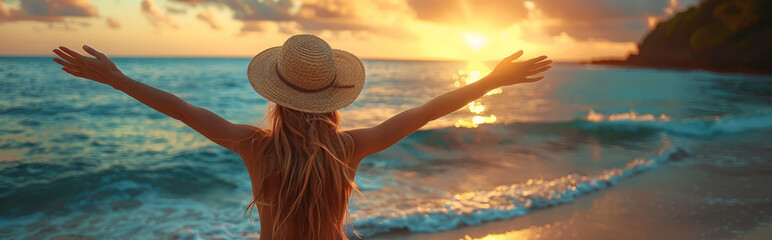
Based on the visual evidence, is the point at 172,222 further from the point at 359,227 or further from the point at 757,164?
the point at 757,164

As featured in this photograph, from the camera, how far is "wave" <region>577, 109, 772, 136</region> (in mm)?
12469

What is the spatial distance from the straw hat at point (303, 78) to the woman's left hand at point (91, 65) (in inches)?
19.2

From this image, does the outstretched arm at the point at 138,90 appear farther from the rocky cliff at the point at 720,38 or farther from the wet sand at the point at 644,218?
the rocky cliff at the point at 720,38

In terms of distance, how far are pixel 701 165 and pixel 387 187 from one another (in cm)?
513

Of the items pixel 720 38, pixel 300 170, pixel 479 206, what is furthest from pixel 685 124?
pixel 720 38

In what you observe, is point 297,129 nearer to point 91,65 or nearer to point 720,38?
point 91,65

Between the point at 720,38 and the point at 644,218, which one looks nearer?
the point at 644,218

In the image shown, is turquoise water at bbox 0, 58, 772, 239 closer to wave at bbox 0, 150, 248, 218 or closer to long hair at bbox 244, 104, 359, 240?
wave at bbox 0, 150, 248, 218

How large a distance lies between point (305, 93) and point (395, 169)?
590 cm

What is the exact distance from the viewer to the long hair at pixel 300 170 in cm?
191

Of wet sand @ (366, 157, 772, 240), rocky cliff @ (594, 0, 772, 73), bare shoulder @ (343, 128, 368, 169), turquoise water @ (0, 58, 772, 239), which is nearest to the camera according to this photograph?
bare shoulder @ (343, 128, 368, 169)

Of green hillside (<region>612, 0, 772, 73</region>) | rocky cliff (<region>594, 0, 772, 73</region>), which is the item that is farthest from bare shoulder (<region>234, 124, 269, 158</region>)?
rocky cliff (<region>594, 0, 772, 73</region>)

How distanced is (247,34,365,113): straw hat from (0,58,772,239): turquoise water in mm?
3286

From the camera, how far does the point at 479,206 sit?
5.68 m
